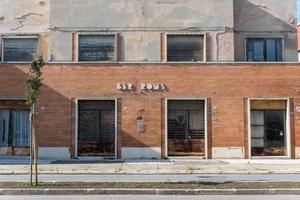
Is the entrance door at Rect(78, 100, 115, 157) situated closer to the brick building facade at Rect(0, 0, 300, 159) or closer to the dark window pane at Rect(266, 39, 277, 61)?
the brick building facade at Rect(0, 0, 300, 159)

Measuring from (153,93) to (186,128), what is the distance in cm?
258

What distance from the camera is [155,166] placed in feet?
79.8

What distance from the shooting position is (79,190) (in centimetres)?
1480

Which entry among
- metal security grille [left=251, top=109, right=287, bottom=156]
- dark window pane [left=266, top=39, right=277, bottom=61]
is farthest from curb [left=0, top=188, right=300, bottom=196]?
dark window pane [left=266, top=39, right=277, bottom=61]

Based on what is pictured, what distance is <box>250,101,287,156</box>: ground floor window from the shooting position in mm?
29031

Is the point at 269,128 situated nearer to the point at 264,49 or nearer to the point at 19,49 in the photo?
the point at 264,49

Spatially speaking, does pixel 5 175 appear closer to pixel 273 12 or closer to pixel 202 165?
pixel 202 165

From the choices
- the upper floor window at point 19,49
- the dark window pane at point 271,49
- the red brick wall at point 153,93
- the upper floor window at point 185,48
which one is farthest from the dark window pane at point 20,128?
the dark window pane at point 271,49

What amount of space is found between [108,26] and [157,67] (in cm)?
435

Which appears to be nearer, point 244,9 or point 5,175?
point 5,175

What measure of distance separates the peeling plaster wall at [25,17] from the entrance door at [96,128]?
6.18 m

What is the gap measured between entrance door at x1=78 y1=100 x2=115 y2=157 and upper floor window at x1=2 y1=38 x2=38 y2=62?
538 centimetres

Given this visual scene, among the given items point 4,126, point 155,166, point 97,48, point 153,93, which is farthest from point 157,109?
point 4,126

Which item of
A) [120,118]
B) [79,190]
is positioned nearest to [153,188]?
[79,190]
